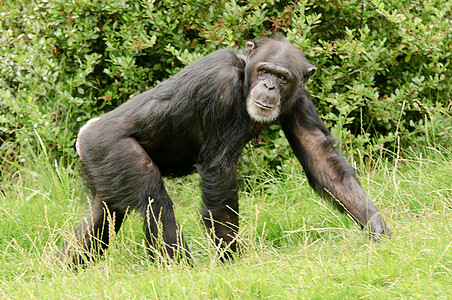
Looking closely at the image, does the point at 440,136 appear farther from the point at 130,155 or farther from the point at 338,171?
the point at 130,155

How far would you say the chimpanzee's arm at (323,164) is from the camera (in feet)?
16.1

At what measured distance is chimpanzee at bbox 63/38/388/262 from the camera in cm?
497

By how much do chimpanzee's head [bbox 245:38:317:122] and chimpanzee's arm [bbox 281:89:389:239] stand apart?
20 centimetres

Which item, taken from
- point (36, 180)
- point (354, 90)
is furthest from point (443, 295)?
point (36, 180)

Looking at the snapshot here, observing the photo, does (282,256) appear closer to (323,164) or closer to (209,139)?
(323,164)

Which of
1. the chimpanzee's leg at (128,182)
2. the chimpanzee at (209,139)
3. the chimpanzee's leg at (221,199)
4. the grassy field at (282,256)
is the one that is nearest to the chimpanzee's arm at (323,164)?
the chimpanzee at (209,139)

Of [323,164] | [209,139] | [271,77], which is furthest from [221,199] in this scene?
[271,77]

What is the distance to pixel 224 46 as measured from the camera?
686 cm

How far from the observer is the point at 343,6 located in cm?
678

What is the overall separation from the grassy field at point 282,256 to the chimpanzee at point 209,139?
0.29 meters

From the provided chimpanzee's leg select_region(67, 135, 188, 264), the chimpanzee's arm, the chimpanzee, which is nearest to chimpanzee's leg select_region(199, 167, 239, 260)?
the chimpanzee

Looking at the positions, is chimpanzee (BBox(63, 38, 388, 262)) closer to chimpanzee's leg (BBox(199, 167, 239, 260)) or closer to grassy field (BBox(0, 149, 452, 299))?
chimpanzee's leg (BBox(199, 167, 239, 260))

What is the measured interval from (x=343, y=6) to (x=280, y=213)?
7.96ft

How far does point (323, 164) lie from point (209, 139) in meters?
0.96
